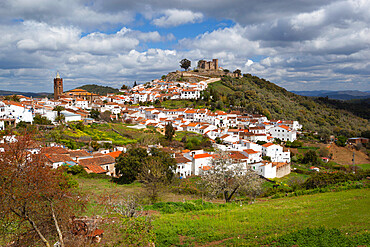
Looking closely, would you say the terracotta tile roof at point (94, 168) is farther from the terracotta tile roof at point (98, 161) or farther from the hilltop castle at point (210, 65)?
the hilltop castle at point (210, 65)

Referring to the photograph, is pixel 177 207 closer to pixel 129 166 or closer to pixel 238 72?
pixel 129 166

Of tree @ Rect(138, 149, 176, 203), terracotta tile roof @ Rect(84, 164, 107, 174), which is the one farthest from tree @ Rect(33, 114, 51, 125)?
tree @ Rect(138, 149, 176, 203)

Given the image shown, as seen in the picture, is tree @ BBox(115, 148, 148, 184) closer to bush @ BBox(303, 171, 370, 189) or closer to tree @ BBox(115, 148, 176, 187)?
tree @ BBox(115, 148, 176, 187)

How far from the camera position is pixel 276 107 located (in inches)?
3888

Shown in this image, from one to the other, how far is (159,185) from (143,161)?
7628 millimetres

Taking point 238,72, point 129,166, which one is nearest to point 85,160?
point 129,166

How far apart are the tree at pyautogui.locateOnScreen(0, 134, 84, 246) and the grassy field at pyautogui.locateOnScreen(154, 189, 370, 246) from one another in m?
4.58

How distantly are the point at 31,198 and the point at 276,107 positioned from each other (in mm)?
100224

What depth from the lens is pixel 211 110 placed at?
253 ft

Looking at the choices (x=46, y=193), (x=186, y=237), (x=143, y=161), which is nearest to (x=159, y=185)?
(x=143, y=161)

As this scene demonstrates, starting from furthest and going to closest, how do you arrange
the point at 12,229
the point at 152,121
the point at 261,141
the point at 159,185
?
the point at 152,121 → the point at 261,141 → the point at 159,185 → the point at 12,229

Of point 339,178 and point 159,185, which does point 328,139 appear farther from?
point 159,185

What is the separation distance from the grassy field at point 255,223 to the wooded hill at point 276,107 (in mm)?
61697

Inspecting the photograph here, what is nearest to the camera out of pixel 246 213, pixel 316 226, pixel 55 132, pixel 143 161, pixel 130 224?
pixel 130 224
